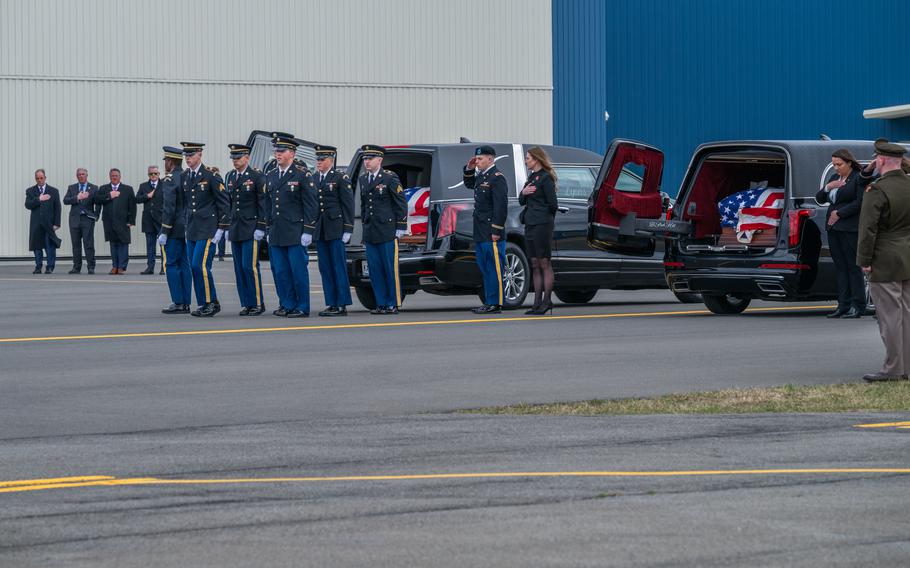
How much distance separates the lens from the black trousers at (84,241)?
1277 inches

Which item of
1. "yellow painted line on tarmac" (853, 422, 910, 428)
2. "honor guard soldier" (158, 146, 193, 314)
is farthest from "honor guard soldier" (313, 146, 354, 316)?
"yellow painted line on tarmac" (853, 422, 910, 428)

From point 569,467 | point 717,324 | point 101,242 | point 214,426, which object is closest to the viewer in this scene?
point 569,467

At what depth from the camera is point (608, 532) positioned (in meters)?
6.76

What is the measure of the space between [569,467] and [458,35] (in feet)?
118

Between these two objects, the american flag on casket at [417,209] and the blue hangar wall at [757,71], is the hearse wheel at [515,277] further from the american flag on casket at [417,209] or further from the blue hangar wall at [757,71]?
the blue hangar wall at [757,71]

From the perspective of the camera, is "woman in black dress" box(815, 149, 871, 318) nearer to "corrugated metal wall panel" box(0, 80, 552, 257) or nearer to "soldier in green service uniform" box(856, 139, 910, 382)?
"soldier in green service uniform" box(856, 139, 910, 382)

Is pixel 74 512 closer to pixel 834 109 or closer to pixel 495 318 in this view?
pixel 495 318

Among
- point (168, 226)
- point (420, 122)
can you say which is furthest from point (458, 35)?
point (168, 226)

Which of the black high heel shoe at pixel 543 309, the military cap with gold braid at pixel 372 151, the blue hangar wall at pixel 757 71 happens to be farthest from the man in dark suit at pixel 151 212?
the blue hangar wall at pixel 757 71

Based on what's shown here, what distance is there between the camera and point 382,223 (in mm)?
18922

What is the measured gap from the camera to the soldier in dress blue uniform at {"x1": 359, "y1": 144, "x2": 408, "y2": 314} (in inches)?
745

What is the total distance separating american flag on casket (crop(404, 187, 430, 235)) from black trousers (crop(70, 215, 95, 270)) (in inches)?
544

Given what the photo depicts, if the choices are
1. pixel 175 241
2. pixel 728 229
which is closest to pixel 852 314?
pixel 728 229

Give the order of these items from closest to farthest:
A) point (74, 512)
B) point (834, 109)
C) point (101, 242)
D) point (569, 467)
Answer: point (74, 512), point (569, 467), point (101, 242), point (834, 109)
